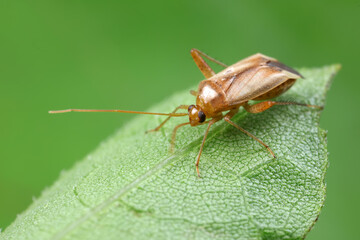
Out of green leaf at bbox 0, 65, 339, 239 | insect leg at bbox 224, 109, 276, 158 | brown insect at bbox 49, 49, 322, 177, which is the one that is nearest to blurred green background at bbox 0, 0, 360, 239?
green leaf at bbox 0, 65, 339, 239

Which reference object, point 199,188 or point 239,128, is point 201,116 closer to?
point 239,128

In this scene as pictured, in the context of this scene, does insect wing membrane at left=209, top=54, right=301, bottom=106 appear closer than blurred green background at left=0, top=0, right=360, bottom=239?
Yes

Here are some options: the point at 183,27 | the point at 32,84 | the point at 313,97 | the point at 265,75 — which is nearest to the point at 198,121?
the point at 265,75

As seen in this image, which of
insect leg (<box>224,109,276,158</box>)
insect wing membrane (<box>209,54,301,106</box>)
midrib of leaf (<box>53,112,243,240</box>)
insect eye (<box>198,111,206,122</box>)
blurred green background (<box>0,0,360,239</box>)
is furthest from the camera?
blurred green background (<box>0,0,360,239</box>)

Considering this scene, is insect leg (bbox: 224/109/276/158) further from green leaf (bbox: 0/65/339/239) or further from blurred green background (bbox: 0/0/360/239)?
blurred green background (bbox: 0/0/360/239)

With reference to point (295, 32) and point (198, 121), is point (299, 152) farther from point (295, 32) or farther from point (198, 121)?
point (295, 32)

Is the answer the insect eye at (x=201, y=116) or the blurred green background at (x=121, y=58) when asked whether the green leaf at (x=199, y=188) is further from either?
the blurred green background at (x=121, y=58)

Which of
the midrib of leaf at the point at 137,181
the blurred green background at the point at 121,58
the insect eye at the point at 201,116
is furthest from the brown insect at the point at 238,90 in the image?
the blurred green background at the point at 121,58
